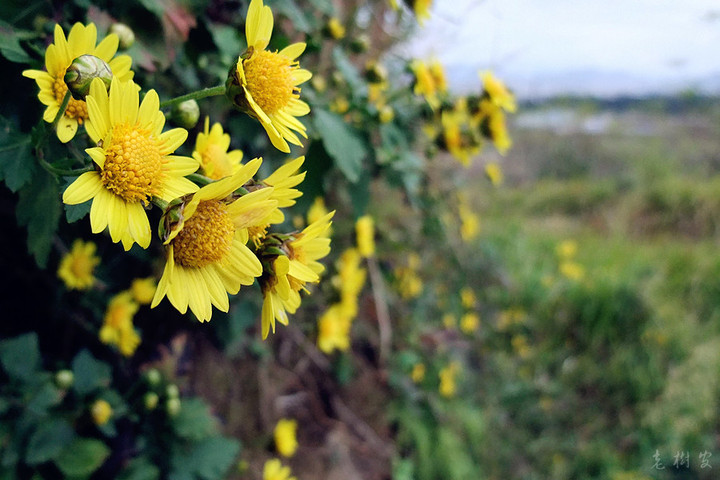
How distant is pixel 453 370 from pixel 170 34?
1.80 metres

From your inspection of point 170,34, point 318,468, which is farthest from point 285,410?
point 170,34

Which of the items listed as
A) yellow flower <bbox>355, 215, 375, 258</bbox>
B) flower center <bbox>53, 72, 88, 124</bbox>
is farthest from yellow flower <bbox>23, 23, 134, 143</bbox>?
yellow flower <bbox>355, 215, 375, 258</bbox>

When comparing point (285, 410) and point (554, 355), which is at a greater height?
point (285, 410)

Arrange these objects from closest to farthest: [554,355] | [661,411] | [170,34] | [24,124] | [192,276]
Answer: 1. [192,276]
2. [24,124]
3. [170,34]
4. [661,411]
5. [554,355]

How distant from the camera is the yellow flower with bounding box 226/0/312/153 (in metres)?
A: 0.56

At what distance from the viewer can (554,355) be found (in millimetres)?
2756

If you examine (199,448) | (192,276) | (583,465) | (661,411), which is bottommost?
(583,465)

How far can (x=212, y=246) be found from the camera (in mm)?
526

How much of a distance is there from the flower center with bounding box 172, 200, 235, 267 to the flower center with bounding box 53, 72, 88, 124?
6.5 inches

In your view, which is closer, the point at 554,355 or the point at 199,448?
the point at 199,448

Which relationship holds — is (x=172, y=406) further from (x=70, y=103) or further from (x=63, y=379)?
(x=70, y=103)

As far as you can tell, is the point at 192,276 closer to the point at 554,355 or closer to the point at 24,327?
the point at 24,327

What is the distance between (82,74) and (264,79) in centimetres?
18

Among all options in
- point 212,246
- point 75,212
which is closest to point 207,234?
point 212,246
